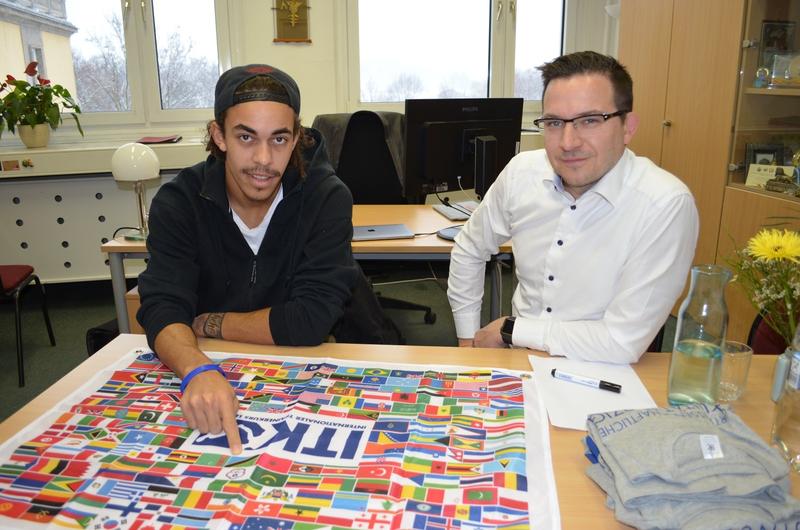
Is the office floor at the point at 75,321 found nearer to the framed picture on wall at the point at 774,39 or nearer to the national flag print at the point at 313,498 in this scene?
the framed picture on wall at the point at 774,39

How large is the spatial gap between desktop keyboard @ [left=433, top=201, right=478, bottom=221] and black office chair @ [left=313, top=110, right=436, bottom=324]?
37 cm

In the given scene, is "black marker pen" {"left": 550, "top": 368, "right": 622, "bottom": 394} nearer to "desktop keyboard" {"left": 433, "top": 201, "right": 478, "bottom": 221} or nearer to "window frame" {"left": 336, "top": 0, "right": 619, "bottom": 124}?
"desktop keyboard" {"left": 433, "top": 201, "right": 478, "bottom": 221}

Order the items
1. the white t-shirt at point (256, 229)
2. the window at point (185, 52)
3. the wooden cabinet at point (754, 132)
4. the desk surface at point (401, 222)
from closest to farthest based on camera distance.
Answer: the white t-shirt at point (256, 229) < the desk surface at point (401, 222) < the wooden cabinet at point (754, 132) < the window at point (185, 52)

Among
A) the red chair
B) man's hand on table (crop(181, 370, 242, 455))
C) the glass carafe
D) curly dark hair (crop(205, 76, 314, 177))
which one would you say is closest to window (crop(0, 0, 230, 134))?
the red chair

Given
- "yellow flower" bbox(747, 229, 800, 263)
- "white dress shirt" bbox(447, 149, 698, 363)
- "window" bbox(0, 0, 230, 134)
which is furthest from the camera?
"window" bbox(0, 0, 230, 134)

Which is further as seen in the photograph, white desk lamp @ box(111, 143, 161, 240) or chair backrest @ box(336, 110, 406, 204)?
chair backrest @ box(336, 110, 406, 204)

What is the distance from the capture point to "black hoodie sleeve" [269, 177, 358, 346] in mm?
1365

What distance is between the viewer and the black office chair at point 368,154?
3066mm

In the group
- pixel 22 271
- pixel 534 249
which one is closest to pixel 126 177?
pixel 22 271

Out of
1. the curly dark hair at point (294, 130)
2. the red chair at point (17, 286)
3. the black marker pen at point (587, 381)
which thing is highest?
the curly dark hair at point (294, 130)

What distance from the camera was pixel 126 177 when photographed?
2.52 metres

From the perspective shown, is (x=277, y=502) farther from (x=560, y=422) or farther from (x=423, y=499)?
(x=560, y=422)

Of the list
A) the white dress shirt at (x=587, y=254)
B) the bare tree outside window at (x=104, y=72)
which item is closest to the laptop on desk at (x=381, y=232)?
the white dress shirt at (x=587, y=254)

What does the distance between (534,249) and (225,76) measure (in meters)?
0.89
